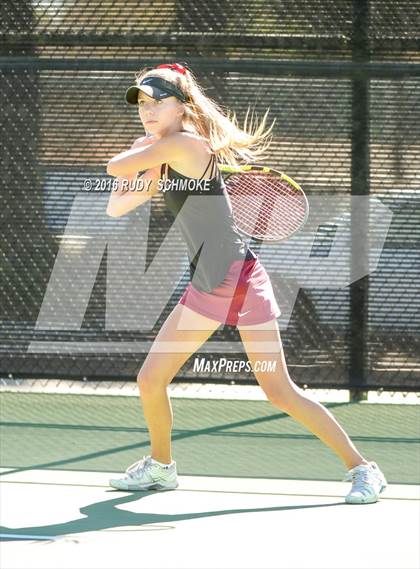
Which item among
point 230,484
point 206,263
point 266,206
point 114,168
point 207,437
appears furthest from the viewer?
point 207,437

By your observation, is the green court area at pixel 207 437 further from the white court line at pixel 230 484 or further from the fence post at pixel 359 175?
the fence post at pixel 359 175

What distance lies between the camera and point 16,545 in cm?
423

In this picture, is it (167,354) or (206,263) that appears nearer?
(206,263)

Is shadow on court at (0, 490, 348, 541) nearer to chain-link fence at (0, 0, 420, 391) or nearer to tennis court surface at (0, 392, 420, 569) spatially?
tennis court surface at (0, 392, 420, 569)

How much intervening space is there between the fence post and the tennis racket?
5.13 feet

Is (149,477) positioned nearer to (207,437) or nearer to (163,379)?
(163,379)

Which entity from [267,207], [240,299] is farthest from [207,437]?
[240,299]

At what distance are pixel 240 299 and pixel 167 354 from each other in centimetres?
37

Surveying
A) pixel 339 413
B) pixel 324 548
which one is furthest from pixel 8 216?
pixel 324 548

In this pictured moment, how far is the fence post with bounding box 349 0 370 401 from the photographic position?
712 centimetres

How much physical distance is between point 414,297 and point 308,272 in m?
0.63

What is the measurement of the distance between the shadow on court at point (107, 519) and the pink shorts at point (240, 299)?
75 centimetres

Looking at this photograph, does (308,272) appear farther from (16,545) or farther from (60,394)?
(16,545)

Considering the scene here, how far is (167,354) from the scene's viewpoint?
493 centimetres
